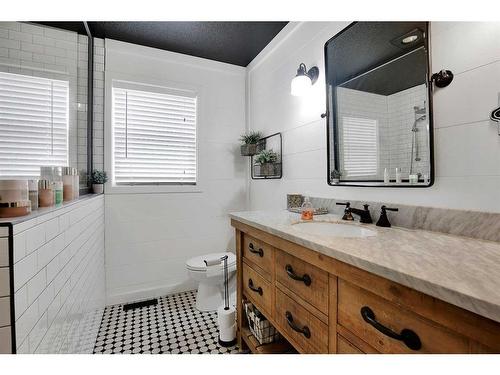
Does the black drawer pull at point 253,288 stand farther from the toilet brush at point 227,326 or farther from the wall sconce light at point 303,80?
the wall sconce light at point 303,80

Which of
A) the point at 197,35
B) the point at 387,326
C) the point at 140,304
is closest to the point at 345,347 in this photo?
the point at 387,326

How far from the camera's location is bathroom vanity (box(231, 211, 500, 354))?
47cm

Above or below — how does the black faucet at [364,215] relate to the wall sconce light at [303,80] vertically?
below

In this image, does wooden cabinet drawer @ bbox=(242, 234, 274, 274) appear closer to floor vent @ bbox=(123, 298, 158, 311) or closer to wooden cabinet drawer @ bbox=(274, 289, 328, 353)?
wooden cabinet drawer @ bbox=(274, 289, 328, 353)

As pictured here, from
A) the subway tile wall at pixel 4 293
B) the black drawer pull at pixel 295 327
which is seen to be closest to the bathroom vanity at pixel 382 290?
the black drawer pull at pixel 295 327

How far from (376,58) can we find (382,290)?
1.23m

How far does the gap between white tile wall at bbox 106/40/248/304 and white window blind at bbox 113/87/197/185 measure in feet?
0.43

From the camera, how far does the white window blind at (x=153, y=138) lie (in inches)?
86.4

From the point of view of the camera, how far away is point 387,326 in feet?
2.05

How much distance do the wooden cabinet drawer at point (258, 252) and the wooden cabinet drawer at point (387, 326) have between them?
0.44 m

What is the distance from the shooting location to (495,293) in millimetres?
440

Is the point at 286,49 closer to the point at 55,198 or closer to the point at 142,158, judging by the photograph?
the point at 142,158

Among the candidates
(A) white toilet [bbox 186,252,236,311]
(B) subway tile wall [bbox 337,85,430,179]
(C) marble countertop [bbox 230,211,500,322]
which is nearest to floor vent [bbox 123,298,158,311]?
(A) white toilet [bbox 186,252,236,311]

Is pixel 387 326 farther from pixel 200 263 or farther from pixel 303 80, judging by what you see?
pixel 200 263
